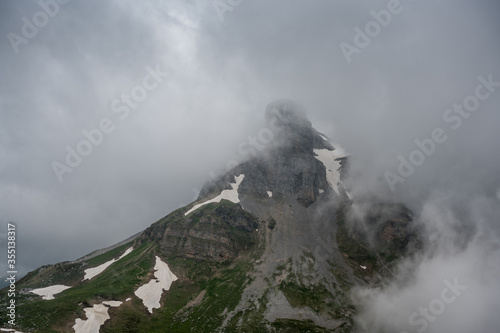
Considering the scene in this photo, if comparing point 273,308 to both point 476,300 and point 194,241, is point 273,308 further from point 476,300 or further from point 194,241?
point 476,300

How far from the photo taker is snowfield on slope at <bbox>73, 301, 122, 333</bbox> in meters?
98.6

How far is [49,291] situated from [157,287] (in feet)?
170

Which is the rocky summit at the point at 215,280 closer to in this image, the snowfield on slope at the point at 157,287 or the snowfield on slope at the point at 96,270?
the snowfield on slope at the point at 157,287

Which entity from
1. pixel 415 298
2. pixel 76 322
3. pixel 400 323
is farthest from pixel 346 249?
pixel 76 322

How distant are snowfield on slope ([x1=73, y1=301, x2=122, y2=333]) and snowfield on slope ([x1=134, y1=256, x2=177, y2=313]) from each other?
14390mm

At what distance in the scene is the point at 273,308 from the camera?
13375 centimetres

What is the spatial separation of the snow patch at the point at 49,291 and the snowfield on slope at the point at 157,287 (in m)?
39.5

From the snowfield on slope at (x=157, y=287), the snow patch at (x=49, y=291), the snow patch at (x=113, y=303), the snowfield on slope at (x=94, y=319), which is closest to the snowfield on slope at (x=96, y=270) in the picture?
the snow patch at (x=49, y=291)

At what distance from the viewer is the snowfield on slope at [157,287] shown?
13138 centimetres

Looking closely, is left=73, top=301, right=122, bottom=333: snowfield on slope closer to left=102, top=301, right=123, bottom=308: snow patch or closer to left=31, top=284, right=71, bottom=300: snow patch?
left=102, top=301, right=123, bottom=308: snow patch

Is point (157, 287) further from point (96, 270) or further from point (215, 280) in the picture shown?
point (96, 270)

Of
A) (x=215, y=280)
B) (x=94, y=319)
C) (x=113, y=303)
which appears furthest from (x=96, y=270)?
(x=215, y=280)

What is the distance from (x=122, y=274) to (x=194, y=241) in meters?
46.4

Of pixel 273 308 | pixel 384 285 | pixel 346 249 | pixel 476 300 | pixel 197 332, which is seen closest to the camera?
pixel 197 332
